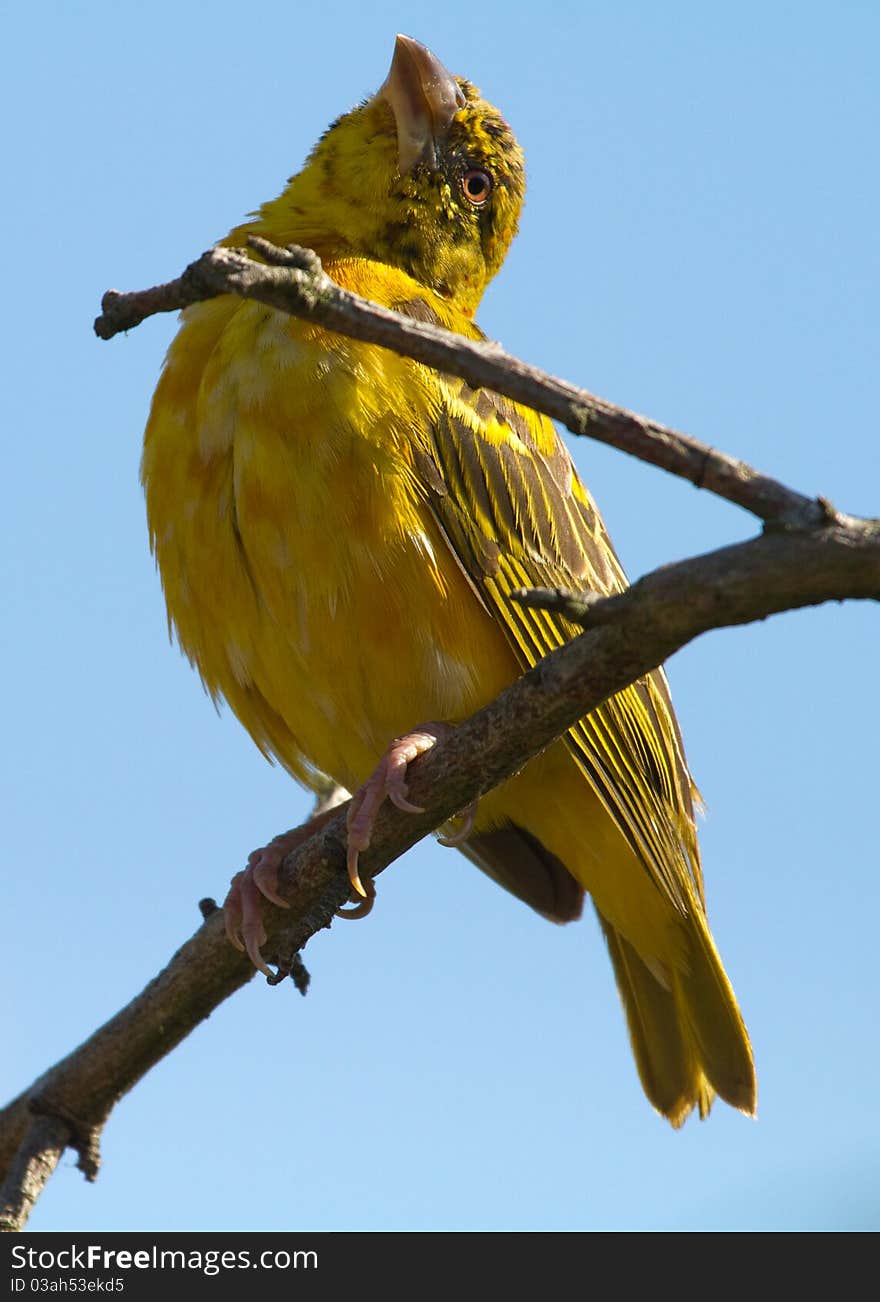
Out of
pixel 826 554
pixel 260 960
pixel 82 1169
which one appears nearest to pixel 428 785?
pixel 260 960

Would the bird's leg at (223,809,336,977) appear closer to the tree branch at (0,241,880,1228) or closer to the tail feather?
the tree branch at (0,241,880,1228)

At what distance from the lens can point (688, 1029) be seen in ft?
17.7

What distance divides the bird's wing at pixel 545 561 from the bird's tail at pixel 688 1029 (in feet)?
0.96

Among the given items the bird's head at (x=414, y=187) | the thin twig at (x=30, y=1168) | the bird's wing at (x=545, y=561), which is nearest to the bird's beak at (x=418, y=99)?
the bird's head at (x=414, y=187)

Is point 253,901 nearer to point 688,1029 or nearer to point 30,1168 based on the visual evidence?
point 30,1168

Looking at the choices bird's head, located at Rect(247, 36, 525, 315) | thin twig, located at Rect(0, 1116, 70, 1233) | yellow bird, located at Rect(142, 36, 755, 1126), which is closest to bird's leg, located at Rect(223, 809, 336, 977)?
yellow bird, located at Rect(142, 36, 755, 1126)

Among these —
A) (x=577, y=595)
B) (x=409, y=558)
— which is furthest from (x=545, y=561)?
(x=577, y=595)

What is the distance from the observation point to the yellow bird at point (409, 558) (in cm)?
441

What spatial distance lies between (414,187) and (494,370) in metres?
3.03

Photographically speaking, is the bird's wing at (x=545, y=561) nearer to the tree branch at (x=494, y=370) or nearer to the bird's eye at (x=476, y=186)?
the bird's eye at (x=476, y=186)

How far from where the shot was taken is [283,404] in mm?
4414

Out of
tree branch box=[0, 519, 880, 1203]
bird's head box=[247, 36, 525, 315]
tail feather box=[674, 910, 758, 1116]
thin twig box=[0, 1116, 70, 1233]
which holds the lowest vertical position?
thin twig box=[0, 1116, 70, 1233]

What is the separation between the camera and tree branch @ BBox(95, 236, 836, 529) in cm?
253
